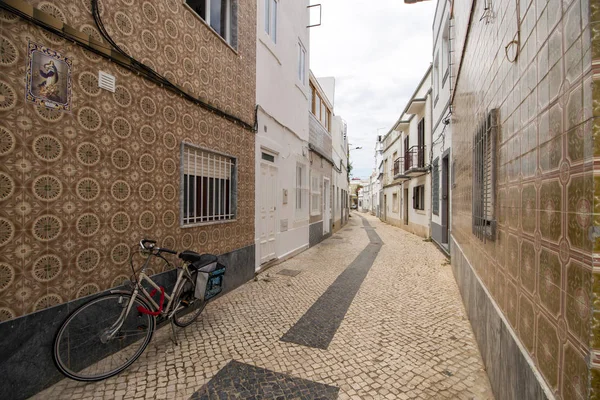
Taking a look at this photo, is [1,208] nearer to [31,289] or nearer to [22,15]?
[31,289]

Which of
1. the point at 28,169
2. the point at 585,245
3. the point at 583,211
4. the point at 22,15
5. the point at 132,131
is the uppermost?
the point at 22,15

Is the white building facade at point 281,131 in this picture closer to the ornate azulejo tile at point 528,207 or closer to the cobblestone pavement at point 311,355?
the cobblestone pavement at point 311,355

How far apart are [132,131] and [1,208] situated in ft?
4.55

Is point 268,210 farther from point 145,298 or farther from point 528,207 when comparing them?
point 528,207

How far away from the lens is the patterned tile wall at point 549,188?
106 cm

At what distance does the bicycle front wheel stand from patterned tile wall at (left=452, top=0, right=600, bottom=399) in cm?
316

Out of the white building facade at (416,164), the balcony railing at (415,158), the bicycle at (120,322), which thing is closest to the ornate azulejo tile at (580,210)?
the bicycle at (120,322)

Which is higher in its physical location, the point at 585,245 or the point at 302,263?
the point at 585,245

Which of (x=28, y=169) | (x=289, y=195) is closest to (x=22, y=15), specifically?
(x=28, y=169)

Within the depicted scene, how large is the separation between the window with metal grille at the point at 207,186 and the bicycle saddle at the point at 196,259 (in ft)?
2.22

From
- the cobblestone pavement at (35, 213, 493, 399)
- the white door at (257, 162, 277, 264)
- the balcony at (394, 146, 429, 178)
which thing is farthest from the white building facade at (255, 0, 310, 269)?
the balcony at (394, 146, 429, 178)

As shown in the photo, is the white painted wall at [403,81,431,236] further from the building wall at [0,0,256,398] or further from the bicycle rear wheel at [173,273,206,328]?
the bicycle rear wheel at [173,273,206,328]

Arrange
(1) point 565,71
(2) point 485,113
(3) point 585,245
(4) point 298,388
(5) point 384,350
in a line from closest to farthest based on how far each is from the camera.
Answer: (3) point 585,245 → (1) point 565,71 → (4) point 298,388 → (2) point 485,113 → (5) point 384,350

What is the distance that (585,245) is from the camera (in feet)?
3.44
